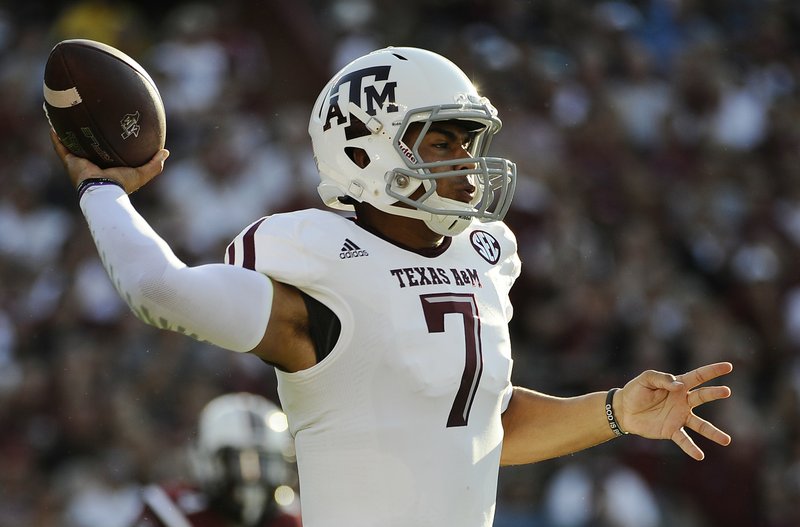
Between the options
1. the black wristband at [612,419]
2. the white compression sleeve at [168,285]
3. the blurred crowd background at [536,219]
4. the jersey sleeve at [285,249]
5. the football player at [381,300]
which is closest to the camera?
the white compression sleeve at [168,285]

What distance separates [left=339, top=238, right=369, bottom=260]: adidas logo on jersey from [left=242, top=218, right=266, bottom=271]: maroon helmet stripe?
185 millimetres

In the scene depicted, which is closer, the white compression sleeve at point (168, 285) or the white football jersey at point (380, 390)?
the white compression sleeve at point (168, 285)

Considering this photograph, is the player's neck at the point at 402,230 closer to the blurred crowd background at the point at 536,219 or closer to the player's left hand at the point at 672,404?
the player's left hand at the point at 672,404

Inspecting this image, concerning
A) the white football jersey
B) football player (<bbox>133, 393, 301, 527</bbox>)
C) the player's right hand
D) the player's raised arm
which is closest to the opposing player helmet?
football player (<bbox>133, 393, 301, 527</bbox>)

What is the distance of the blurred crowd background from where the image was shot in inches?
283

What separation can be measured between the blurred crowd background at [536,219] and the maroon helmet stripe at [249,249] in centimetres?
435

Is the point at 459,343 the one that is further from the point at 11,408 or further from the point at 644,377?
the point at 11,408

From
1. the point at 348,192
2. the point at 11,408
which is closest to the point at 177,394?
the point at 11,408

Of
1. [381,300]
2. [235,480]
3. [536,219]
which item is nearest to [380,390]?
[381,300]

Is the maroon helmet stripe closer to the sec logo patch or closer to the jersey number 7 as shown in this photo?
the jersey number 7

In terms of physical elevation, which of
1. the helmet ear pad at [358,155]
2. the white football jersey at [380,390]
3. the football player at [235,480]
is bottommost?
the football player at [235,480]

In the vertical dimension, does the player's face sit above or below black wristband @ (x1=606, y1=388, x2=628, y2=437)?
above

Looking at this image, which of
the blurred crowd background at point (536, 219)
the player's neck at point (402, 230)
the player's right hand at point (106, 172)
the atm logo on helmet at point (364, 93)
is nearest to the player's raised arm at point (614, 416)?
the player's neck at point (402, 230)

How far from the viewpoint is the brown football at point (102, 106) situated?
8.95 feet
